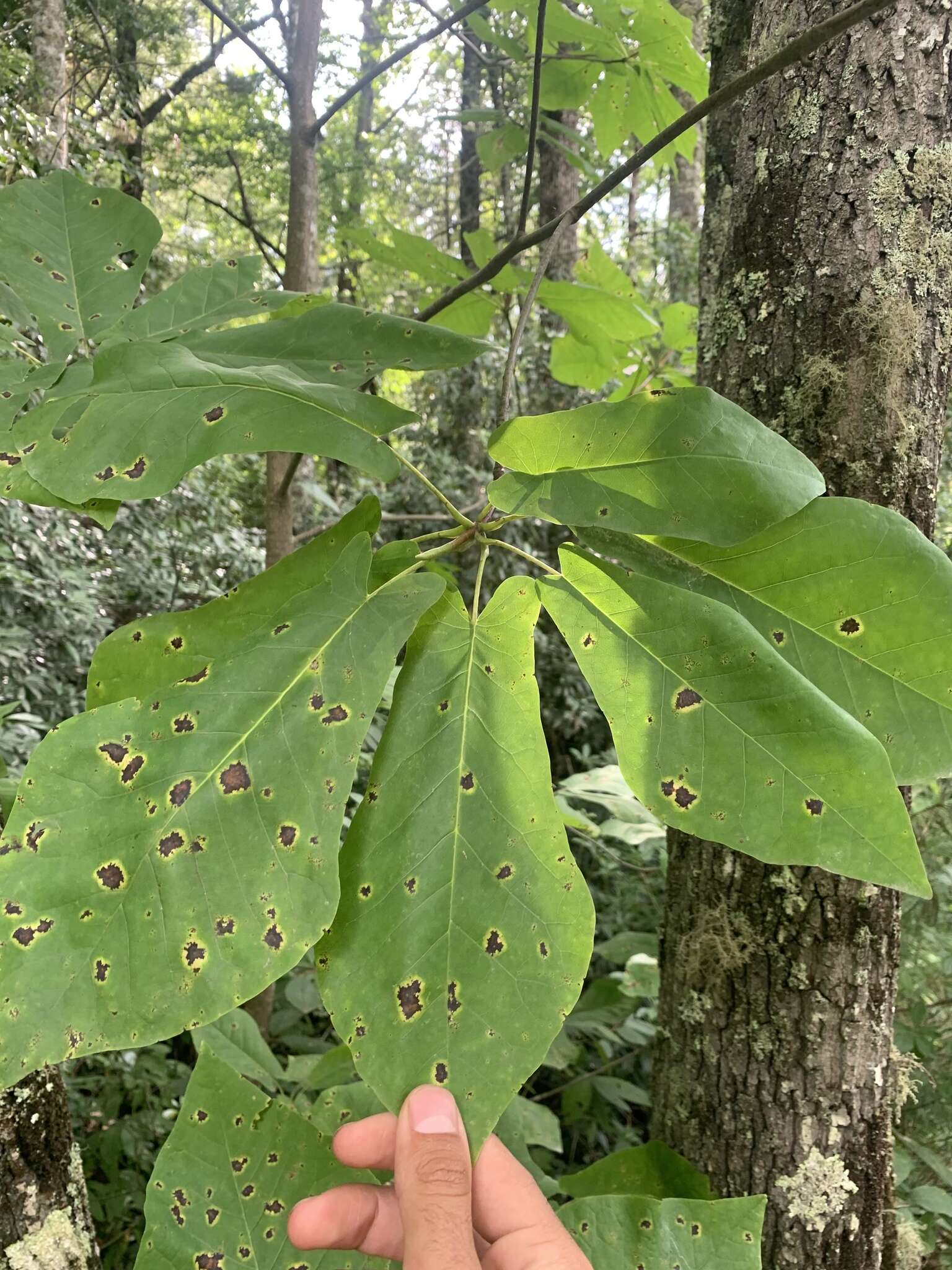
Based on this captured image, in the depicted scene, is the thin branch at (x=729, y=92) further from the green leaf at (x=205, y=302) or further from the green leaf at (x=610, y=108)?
the green leaf at (x=610, y=108)

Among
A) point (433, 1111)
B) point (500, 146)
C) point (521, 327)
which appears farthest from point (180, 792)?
point (500, 146)

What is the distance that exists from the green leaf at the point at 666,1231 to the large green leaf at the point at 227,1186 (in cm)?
24

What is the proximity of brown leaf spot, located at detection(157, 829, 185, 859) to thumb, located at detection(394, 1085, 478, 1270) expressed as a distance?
0.85 ft

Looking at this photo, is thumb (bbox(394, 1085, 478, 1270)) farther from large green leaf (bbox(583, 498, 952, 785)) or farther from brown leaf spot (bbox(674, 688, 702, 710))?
large green leaf (bbox(583, 498, 952, 785))

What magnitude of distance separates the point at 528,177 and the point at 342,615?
72cm

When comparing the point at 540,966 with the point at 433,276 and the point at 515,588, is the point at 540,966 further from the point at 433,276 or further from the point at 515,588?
the point at 433,276

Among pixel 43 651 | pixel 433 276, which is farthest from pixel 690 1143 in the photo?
pixel 43 651

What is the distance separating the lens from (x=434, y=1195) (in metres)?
0.61

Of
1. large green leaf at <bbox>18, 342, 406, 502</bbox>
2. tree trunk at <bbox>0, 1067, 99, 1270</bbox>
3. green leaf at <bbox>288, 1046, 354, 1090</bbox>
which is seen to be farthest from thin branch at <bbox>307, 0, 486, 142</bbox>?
green leaf at <bbox>288, 1046, 354, 1090</bbox>

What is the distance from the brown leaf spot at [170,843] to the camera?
53 cm

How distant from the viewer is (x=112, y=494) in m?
0.61

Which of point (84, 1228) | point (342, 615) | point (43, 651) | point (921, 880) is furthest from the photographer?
point (43, 651)

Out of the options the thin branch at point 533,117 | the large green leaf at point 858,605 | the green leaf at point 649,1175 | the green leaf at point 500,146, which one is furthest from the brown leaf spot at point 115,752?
the green leaf at point 500,146

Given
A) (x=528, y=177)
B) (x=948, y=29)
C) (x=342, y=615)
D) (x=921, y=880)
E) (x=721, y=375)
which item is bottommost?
(x=921, y=880)
